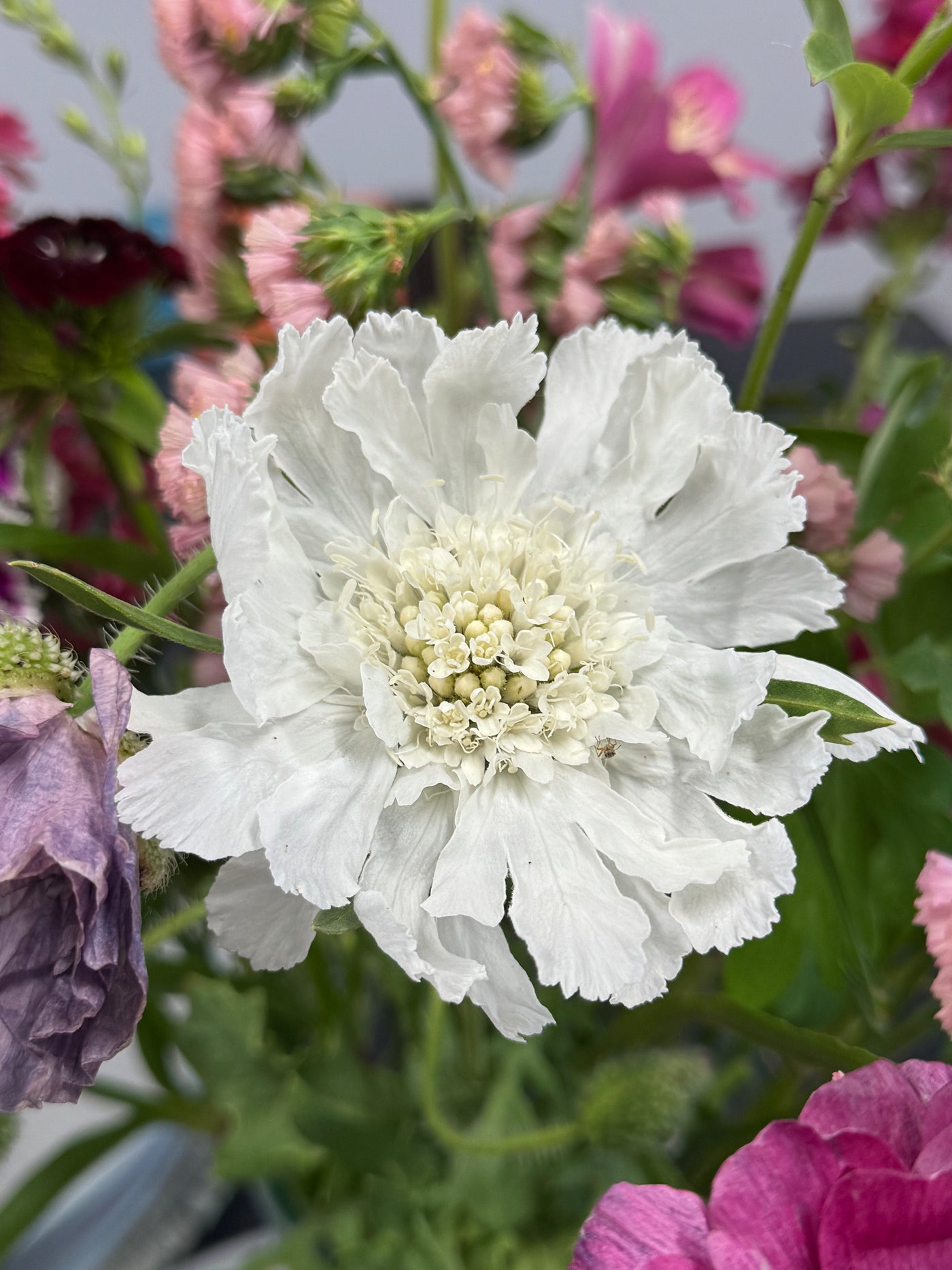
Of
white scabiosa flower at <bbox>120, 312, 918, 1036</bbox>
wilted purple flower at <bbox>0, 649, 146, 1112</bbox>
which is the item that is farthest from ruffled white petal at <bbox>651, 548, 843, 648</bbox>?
wilted purple flower at <bbox>0, 649, 146, 1112</bbox>

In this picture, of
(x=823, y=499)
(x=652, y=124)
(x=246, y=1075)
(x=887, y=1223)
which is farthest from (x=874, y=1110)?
(x=652, y=124)

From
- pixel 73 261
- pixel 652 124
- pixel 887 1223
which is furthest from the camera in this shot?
pixel 652 124

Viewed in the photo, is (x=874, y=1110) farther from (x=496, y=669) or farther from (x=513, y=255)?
(x=513, y=255)

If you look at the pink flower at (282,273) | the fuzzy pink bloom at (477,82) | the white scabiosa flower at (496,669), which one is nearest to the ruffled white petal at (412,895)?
the white scabiosa flower at (496,669)

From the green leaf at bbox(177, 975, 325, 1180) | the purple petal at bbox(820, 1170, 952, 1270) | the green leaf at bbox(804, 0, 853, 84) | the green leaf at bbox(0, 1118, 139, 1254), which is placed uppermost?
the green leaf at bbox(804, 0, 853, 84)

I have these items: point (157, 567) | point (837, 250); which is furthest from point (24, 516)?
point (837, 250)

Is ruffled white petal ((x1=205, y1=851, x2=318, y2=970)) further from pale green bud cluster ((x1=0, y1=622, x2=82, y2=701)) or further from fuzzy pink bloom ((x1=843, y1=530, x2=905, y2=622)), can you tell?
fuzzy pink bloom ((x1=843, y1=530, x2=905, y2=622))

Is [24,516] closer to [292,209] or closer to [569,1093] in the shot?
[292,209]
